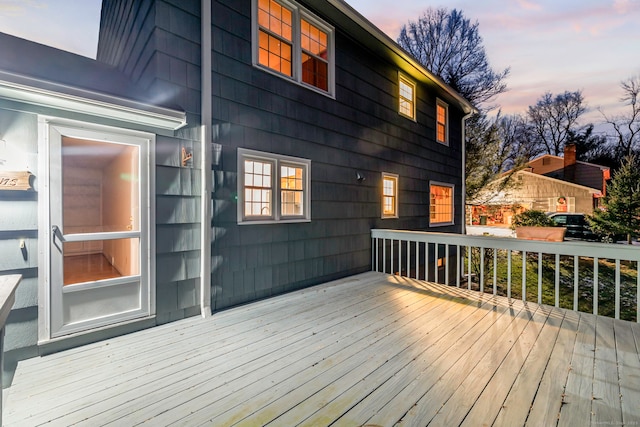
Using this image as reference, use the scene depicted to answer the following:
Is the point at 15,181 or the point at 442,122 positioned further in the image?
the point at 442,122

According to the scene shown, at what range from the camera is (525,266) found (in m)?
3.69

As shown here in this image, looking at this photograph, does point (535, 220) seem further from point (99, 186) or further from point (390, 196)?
point (99, 186)

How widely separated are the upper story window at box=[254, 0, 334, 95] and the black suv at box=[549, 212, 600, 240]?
14.5 metres

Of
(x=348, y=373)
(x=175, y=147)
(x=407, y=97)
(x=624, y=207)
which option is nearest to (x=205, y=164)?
(x=175, y=147)

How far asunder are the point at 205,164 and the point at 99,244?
1798mm

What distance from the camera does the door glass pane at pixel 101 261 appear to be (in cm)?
290

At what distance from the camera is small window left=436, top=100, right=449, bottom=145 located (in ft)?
26.5

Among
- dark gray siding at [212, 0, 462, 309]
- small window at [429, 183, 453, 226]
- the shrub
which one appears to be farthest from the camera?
the shrub

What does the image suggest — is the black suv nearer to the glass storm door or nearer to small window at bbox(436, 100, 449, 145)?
small window at bbox(436, 100, 449, 145)

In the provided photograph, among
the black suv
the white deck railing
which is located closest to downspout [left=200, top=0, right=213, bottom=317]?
the white deck railing

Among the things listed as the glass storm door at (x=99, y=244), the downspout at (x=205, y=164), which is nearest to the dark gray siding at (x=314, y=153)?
the downspout at (x=205, y=164)

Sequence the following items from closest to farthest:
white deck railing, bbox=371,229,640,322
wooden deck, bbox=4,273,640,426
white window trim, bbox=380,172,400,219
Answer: wooden deck, bbox=4,273,640,426 < white deck railing, bbox=371,229,640,322 < white window trim, bbox=380,172,400,219

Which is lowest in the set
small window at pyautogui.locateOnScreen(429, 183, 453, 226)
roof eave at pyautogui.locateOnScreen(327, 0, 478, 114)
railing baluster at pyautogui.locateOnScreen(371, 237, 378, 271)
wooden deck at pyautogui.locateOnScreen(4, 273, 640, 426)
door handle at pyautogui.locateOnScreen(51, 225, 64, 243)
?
wooden deck at pyautogui.locateOnScreen(4, 273, 640, 426)

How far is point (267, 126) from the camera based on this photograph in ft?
13.1
